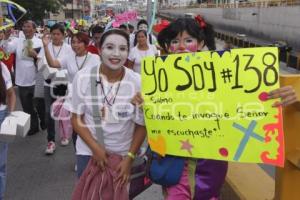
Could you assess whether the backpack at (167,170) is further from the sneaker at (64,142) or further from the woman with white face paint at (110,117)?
the sneaker at (64,142)

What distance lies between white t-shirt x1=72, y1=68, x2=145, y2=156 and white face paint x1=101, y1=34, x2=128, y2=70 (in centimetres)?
11

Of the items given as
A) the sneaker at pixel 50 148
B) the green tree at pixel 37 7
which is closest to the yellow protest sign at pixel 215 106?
the sneaker at pixel 50 148

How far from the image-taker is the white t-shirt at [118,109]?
288 cm

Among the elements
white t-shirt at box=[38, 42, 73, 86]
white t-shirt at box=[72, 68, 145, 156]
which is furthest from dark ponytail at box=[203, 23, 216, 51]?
white t-shirt at box=[38, 42, 73, 86]

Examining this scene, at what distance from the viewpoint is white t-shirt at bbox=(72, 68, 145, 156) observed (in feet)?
9.45

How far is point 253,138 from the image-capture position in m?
2.38

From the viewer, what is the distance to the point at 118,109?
288 centimetres

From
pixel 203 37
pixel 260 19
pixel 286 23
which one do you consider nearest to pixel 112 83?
pixel 203 37

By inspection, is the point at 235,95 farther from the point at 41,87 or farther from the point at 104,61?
the point at 41,87

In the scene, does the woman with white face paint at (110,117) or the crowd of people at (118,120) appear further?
the woman with white face paint at (110,117)

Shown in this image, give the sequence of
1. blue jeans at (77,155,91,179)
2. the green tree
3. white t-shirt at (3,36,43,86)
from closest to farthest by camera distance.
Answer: blue jeans at (77,155,91,179) < white t-shirt at (3,36,43,86) < the green tree

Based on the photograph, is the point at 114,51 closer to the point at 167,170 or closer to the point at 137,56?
the point at 167,170

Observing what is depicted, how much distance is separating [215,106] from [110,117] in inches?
28.8

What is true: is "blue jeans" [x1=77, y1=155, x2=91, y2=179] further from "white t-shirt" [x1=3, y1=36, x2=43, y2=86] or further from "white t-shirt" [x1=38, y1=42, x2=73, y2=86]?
"white t-shirt" [x1=3, y1=36, x2=43, y2=86]
